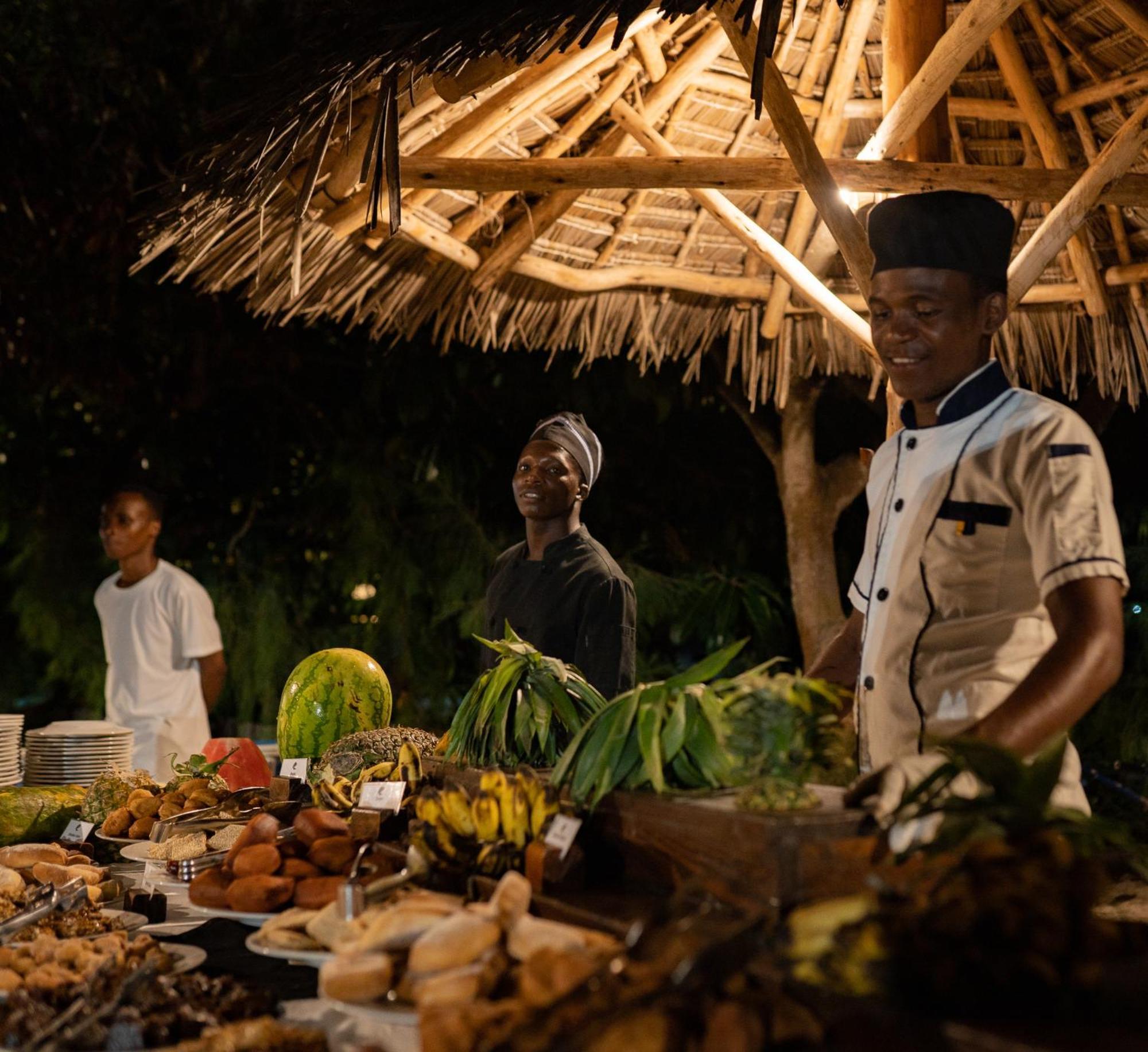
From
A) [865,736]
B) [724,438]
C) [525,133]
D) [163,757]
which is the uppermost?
[525,133]

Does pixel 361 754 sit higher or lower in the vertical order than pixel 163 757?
higher

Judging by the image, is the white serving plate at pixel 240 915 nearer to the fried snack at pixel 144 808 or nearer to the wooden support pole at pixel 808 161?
the fried snack at pixel 144 808

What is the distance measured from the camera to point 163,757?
19.5 feet

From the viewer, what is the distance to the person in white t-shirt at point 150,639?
19.6ft

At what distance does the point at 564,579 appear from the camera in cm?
396

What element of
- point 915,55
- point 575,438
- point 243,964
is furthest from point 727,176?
point 243,964

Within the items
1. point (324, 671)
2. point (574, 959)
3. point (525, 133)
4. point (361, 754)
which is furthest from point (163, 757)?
point (574, 959)

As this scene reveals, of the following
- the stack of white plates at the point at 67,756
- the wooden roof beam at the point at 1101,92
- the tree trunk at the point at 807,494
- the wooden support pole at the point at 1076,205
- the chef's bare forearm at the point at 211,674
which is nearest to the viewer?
the wooden support pole at the point at 1076,205

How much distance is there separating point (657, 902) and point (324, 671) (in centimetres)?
226

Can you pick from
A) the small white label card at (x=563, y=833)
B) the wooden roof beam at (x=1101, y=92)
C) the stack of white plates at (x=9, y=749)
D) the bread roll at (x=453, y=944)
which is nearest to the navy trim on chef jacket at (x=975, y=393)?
the small white label card at (x=563, y=833)

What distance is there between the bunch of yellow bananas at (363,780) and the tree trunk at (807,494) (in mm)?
3961

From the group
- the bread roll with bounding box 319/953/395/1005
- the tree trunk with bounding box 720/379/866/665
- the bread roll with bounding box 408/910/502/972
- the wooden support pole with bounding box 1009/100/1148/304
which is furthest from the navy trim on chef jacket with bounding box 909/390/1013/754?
the tree trunk with bounding box 720/379/866/665

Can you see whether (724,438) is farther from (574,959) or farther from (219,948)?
(574,959)

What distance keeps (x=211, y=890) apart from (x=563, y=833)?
2.84 ft
